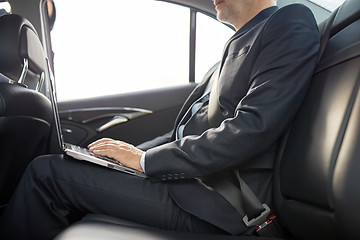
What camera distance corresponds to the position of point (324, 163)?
2.51 feet

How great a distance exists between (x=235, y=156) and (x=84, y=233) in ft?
1.31

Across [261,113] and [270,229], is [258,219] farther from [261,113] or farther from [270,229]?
[261,113]

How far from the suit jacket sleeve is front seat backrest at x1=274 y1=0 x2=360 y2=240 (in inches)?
1.8

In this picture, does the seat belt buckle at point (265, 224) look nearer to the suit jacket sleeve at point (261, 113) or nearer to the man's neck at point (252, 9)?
the suit jacket sleeve at point (261, 113)

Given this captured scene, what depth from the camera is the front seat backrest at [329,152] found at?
720 mm

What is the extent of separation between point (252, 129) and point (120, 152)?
1.26 ft

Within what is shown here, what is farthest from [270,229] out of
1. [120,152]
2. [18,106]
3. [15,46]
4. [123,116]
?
[123,116]

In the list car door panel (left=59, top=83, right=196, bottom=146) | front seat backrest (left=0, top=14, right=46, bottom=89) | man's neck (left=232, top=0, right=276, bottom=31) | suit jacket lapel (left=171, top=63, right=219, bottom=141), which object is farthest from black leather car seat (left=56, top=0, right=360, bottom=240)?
car door panel (left=59, top=83, right=196, bottom=146)

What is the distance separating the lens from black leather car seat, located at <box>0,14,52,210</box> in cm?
126

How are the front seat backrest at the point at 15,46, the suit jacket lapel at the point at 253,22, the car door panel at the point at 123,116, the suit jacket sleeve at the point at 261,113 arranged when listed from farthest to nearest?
the car door panel at the point at 123,116, the front seat backrest at the point at 15,46, the suit jacket lapel at the point at 253,22, the suit jacket sleeve at the point at 261,113

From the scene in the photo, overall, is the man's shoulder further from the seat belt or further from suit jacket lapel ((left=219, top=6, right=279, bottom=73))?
the seat belt

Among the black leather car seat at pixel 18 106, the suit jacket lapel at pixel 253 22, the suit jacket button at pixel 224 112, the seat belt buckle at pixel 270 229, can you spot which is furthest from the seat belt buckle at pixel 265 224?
the black leather car seat at pixel 18 106

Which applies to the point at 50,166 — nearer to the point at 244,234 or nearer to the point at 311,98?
the point at 244,234

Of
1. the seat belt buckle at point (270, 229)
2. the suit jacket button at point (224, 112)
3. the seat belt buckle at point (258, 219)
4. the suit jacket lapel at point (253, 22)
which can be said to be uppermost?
the suit jacket lapel at point (253, 22)
